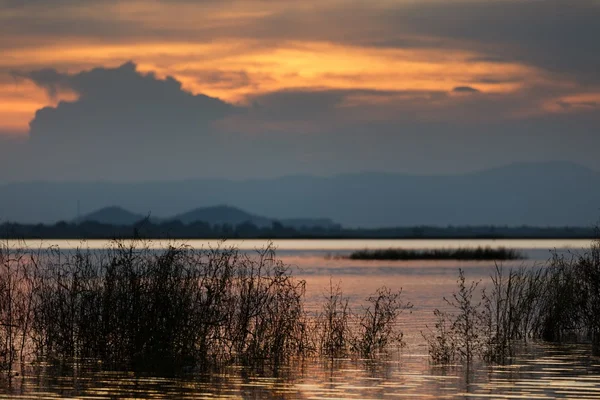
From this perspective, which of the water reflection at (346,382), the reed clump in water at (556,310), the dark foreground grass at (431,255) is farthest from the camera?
the dark foreground grass at (431,255)

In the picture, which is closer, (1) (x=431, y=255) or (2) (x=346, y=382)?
(2) (x=346, y=382)

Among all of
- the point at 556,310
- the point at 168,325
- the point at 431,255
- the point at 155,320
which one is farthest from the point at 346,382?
the point at 431,255

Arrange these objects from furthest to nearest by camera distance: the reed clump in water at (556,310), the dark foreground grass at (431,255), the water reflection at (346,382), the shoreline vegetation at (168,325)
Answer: the dark foreground grass at (431,255) → the reed clump in water at (556,310) → the shoreline vegetation at (168,325) → the water reflection at (346,382)

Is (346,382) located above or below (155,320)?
below

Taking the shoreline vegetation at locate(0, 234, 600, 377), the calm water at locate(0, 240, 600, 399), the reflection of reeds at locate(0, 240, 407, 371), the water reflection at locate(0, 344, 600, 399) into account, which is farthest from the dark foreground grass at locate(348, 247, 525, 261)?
the water reflection at locate(0, 344, 600, 399)

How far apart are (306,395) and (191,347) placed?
4.35 m

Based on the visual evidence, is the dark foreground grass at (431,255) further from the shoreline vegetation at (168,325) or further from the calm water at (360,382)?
the calm water at (360,382)

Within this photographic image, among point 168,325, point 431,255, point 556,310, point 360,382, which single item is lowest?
point 360,382

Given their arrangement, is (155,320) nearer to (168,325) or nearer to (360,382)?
(168,325)

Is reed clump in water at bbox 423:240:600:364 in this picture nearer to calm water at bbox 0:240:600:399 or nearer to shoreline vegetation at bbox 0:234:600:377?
shoreline vegetation at bbox 0:234:600:377

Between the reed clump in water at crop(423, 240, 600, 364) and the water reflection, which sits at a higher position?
the reed clump in water at crop(423, 240, 600, 364)

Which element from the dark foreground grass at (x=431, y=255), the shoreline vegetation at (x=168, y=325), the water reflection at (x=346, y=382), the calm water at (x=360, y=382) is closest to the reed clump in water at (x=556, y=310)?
the shoreline vegetation at (x=168, y=325)

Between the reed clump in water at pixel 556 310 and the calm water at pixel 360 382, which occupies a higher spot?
the reed clump in water at pixel 556 310

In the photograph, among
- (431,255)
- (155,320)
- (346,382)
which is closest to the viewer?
(346,382)
